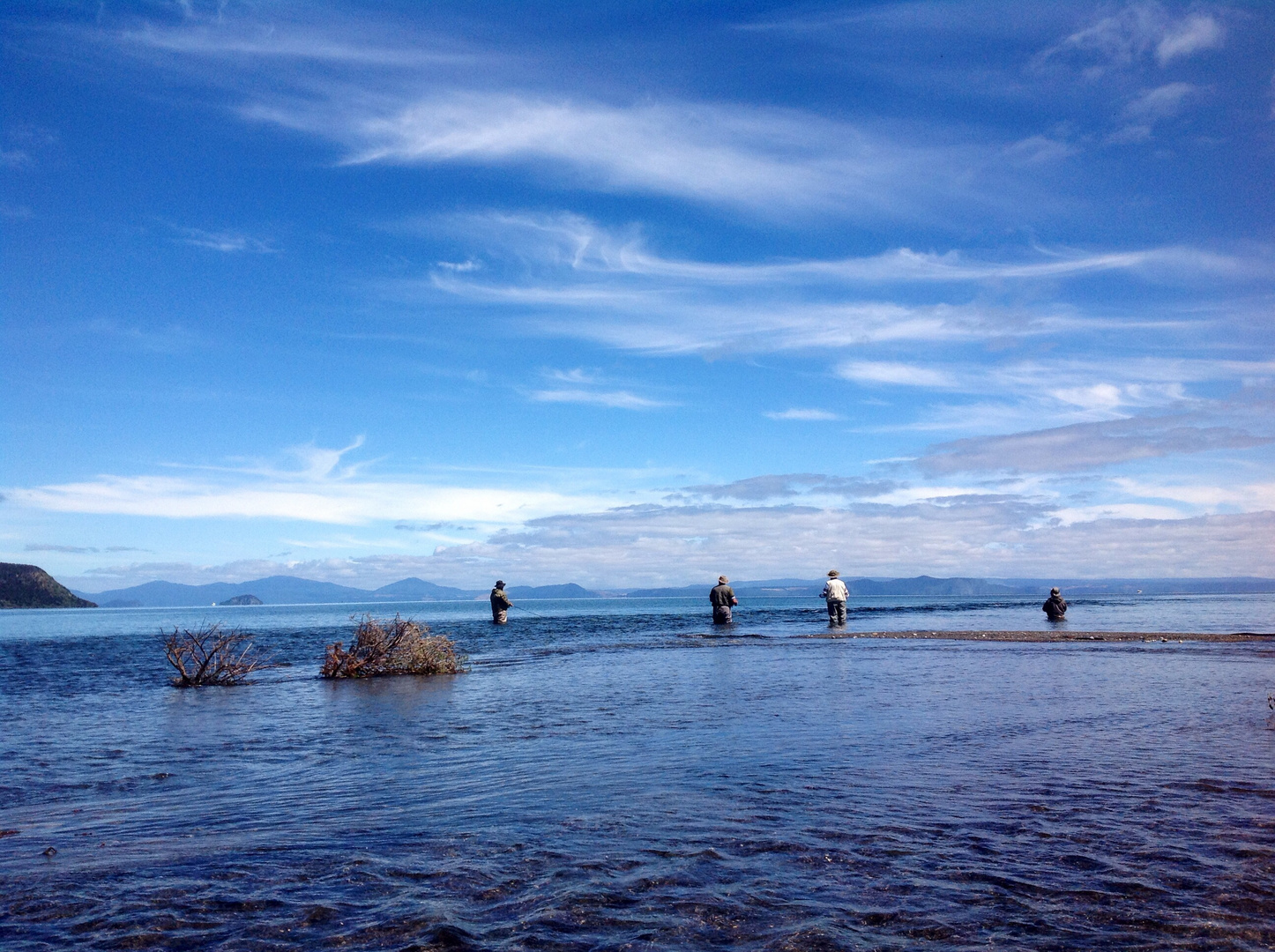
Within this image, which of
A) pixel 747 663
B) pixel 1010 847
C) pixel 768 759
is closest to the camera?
pixel 1010 847

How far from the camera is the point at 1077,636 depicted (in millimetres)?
31453

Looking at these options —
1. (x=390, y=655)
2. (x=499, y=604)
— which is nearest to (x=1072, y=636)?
(x=390, y=655)

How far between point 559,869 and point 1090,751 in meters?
7.30

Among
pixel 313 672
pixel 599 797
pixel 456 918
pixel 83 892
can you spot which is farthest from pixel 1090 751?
pixel 313 672

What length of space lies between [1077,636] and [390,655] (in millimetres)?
24159

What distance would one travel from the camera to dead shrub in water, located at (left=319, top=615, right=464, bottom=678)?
23609 mm

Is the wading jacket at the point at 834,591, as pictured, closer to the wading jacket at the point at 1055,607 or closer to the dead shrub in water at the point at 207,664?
the wading jacket at the point at 1055,607

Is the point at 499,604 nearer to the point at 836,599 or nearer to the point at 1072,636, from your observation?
the point at 836,599

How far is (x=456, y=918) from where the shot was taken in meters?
5.50

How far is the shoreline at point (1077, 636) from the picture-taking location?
28.6 meters

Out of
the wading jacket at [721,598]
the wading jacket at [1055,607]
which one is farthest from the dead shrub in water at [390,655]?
the wading jacket at [1055,607]

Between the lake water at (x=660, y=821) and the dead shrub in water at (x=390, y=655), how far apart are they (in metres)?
6.19

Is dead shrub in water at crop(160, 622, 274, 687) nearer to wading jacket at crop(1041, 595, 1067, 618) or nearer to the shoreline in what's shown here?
the shoreline

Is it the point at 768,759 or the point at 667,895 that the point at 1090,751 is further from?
the point at 667,895
